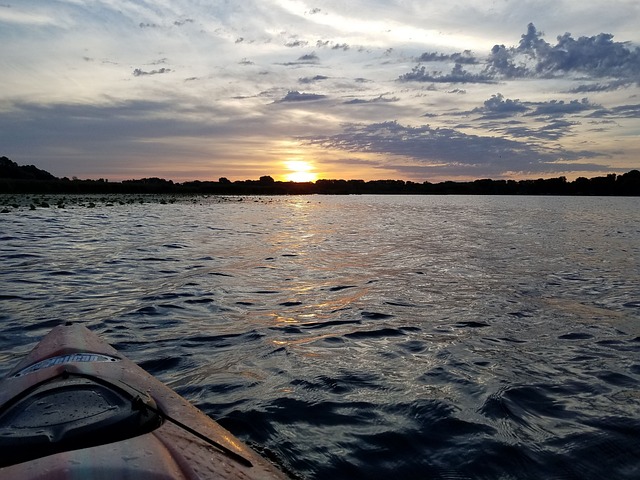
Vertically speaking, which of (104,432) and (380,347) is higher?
(104,432)

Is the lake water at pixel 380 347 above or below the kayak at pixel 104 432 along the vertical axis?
below

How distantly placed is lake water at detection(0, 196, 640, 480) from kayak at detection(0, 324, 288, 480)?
1326 millimetres

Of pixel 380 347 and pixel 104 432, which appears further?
pixel 380 347

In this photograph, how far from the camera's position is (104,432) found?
3182mm

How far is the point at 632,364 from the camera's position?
6.95 metres

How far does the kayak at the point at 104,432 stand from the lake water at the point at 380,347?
133cm

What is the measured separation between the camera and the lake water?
486 centimetres

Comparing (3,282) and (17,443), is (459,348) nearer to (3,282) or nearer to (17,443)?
(17,443)

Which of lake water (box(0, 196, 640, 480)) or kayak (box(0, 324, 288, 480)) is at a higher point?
kayak (box(0, 324, 288, 480))

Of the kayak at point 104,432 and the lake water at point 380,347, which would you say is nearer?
the kayak at point 104,432

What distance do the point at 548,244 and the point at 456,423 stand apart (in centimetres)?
1856

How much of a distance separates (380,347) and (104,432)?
16.8 feet

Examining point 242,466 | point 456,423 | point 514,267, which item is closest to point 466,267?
point 514,267

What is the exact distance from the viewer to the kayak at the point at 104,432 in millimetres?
2717
